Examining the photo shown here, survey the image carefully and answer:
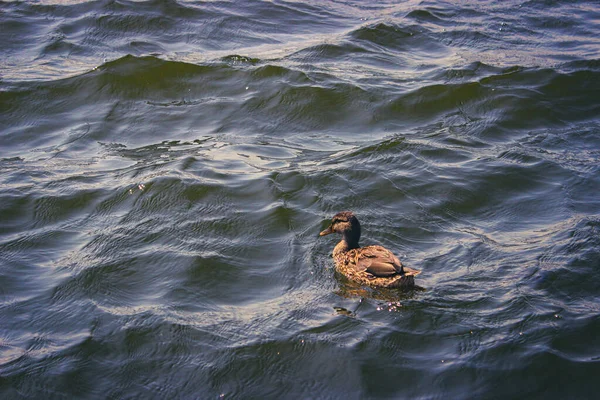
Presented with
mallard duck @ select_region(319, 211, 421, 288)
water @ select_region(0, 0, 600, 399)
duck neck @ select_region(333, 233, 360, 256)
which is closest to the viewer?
water @ select_region(0, 0, 600, 399)

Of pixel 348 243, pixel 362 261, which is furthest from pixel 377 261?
pixel 348 243

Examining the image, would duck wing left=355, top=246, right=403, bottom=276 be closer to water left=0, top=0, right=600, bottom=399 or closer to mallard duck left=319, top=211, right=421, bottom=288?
mallard duck left=319, top=211, right=421, bottom=288

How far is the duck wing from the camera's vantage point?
23.1ft

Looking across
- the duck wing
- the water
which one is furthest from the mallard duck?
the water

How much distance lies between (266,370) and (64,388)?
1.59 m

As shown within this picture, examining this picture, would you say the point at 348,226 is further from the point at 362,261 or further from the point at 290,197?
the point at 290,197

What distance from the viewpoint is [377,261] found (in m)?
7.31

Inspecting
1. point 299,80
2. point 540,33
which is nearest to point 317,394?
point 299,80

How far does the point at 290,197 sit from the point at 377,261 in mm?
1916

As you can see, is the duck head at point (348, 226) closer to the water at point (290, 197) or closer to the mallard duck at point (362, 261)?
the mallard duck at point (362, 261)

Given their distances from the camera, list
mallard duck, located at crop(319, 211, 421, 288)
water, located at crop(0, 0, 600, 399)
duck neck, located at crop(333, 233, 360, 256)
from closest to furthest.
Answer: water, located at crop(0, 0, 600, 399) → mallard duck, located at crop(319, 211, 421, 288) → duck neck, located at crop(333, 233, 360, 256)

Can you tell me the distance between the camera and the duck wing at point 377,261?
703 cm

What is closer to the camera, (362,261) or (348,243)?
(362,261)

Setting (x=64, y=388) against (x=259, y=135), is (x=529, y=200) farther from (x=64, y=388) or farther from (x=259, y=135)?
(x=64, y=388)
